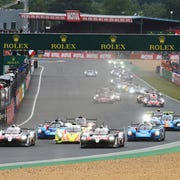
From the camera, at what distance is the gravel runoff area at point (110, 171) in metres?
27.1

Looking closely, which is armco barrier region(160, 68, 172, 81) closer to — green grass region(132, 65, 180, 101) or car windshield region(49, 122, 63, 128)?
green grass region(132, 65, 180, 101)

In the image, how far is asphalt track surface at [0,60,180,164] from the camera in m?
35.7

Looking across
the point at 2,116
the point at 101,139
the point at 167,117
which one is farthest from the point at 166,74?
the point at 101,139

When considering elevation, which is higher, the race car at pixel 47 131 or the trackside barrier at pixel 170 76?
the race car at pixel 47 131

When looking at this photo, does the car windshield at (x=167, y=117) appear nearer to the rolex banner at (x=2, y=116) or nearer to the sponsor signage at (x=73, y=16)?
the rolex banner at (x=2, y=116)

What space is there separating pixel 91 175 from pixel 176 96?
5842 centimetres

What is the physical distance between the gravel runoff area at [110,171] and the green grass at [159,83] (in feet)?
167

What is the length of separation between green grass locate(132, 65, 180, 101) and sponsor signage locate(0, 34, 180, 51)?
21.1 m

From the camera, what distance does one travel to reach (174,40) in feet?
201

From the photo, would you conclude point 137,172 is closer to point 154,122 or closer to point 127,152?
point 127,152

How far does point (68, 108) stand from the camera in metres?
71.4

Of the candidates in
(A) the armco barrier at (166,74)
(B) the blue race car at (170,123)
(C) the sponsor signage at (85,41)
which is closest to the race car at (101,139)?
(B) the blue race car at (170,123)

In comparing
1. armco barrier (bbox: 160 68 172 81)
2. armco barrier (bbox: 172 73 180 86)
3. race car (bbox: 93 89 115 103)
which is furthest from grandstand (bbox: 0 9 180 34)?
race car (bbox: 93 89 115 103)

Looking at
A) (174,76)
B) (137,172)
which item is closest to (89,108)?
(174,76)
